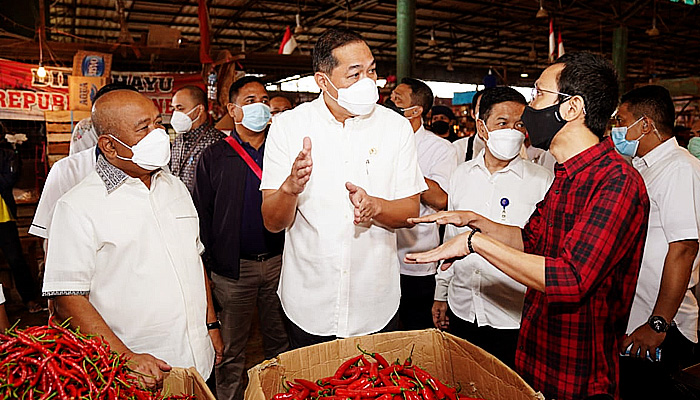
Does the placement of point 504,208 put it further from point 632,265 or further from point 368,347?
point 368,347

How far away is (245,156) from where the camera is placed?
3410mm

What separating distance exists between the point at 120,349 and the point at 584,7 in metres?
14.4

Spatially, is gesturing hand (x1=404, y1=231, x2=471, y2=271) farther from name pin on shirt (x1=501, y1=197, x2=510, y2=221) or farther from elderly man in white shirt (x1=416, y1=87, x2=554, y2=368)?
name pin on shirt (x1=501, y1=197, x2=510, y2=221)

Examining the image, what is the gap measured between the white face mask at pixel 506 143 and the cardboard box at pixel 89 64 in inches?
252

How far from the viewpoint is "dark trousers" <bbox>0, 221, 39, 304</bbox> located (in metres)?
5.88

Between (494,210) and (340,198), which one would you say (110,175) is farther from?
(494,210)

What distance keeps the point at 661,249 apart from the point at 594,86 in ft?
4.95

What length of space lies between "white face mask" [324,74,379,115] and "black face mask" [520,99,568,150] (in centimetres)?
66

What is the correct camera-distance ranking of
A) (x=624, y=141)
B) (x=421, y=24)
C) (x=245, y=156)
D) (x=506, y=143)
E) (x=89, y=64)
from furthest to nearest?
(x=421, y=24)
(x=89, y=64)
(x=245, y=156)
(x=624, y=141)
(x=506, y=143)

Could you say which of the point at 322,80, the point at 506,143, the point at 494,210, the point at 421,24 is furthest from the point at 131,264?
the point at 421,24

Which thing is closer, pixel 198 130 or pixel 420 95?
pixel 420 95

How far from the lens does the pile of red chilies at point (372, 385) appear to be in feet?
5.40

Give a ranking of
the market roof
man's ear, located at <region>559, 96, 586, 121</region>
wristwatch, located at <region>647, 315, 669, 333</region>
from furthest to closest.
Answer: the market roof < wristwatch, located at <region>647, 315, 669, 333</region> < man's ear, located at <region>559, 96, 586, 121</region>

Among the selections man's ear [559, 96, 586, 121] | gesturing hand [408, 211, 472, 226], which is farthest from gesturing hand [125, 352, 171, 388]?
man's ear [559, 96, 586, 121]
